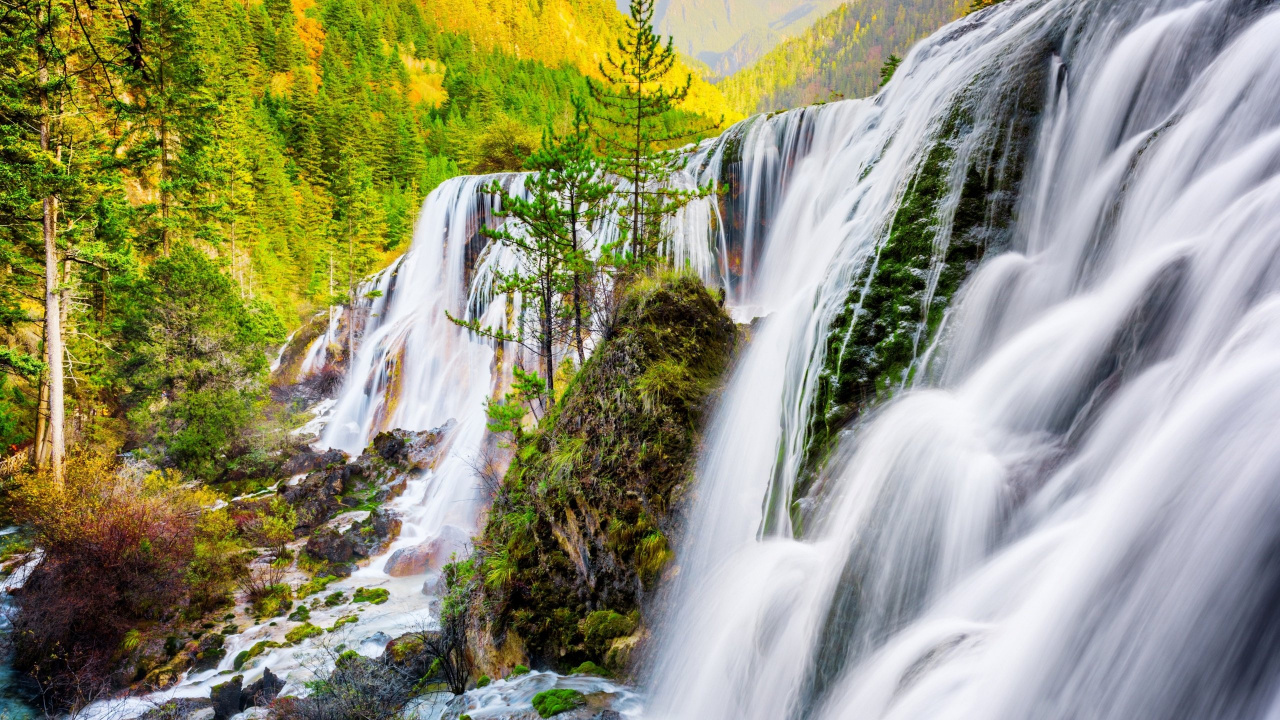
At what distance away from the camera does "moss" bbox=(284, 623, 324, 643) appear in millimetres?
11727

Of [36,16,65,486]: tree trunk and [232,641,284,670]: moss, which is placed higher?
[36,16,65,486]: tree trunk

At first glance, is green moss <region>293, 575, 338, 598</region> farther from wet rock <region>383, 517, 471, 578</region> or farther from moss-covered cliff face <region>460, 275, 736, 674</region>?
moss-covered cliff face <region>460, 275, 736, 674</region>

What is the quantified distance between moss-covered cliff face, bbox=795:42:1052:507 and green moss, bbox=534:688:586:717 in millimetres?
3757

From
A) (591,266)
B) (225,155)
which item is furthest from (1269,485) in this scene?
(225,155)

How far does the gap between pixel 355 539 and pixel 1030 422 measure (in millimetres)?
16485

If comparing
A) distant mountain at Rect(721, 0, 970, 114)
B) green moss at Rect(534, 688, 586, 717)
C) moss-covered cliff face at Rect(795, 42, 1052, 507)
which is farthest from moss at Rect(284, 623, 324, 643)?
distant mountain at Rect(721, 0, 970, 114)

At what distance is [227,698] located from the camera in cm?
948

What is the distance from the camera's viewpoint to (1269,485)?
2.91 metres

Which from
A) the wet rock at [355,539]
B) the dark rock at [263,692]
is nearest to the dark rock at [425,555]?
the wet rock at [355,539]

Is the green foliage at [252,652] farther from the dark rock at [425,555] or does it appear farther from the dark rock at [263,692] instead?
the dark rock at [425,555]

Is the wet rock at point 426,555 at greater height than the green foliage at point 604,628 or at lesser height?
lesser

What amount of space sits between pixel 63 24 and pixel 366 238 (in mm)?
22125

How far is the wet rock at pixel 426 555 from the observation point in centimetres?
1516

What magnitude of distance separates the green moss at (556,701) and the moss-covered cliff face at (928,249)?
3757mm
